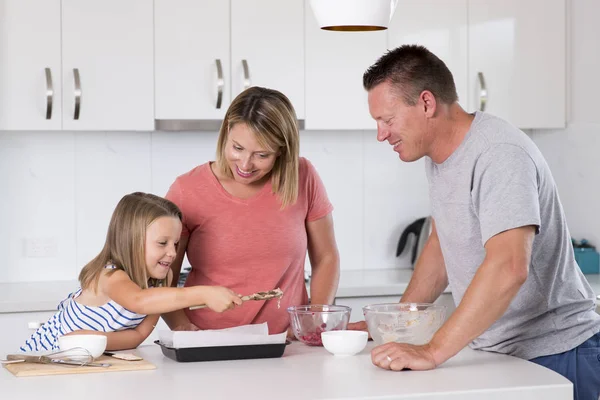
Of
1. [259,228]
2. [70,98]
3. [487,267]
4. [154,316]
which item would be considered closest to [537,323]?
[487,267]

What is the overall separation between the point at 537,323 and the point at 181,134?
2.15 m

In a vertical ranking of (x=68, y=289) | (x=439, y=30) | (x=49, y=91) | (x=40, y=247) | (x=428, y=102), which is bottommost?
(x=68, y=289)

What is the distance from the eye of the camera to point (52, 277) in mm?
3779

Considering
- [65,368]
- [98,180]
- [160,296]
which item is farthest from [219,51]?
[65,368]

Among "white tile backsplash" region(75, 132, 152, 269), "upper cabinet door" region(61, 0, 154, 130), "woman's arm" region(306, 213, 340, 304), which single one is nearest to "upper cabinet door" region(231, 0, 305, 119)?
"upper cabinet door" region(61, 0, 154, 130)

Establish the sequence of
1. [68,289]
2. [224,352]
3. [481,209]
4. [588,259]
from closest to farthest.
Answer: [481,209]
[224,352]
[68,289]
[588,259]

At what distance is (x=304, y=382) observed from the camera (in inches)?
72.5

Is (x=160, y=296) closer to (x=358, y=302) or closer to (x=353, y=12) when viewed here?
(x=353, y=12)

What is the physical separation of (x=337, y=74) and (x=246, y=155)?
150 cm

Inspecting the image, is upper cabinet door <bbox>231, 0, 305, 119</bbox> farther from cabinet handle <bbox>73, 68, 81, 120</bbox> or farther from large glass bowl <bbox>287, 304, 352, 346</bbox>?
large glass bowl <bbox>287, 304, 352, 346</bbox>

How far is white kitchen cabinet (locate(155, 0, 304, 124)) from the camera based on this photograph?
3510mm

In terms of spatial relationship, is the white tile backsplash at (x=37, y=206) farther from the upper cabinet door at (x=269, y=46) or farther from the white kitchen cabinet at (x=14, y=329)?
the upper cabinet door at (x=269, y=46)

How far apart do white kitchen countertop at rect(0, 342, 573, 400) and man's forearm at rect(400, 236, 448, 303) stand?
1.17 ft

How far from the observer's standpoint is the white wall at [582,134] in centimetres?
377
